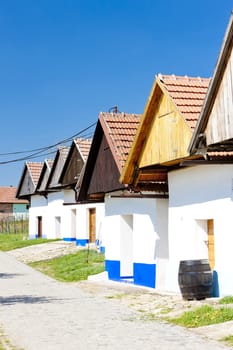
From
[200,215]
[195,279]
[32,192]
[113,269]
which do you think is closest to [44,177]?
[32,192]

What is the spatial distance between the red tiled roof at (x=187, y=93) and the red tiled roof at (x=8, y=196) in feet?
200

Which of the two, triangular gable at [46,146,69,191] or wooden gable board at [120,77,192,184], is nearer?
wooden gable board at [120,77,192,184]

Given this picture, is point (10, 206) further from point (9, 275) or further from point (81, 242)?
point (9, 275)

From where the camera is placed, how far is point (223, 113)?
31.5ft

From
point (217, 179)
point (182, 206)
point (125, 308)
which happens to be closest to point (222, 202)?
point (217, 179)

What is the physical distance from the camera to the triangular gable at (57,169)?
1475 inches

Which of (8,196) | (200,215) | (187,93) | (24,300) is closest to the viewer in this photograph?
(200,215)

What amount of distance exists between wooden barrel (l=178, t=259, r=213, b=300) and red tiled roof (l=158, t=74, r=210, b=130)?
3022mm

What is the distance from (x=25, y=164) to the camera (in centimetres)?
4756

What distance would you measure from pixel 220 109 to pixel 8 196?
69327 millimetres

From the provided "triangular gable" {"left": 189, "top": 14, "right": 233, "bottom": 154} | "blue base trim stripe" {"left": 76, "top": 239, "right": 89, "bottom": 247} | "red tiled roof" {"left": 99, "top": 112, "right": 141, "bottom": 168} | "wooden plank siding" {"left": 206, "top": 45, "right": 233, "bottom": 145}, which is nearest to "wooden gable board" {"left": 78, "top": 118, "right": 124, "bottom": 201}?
"red tiled roof" {"left": 99, "top": 112, "right": 141, "bottom": 168}

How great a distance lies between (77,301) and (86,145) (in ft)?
64.4

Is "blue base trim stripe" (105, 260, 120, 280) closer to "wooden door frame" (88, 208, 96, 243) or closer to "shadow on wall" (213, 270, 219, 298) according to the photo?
"shadow on wall" (213, 270, 219, 298)

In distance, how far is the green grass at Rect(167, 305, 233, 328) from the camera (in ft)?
33.9
